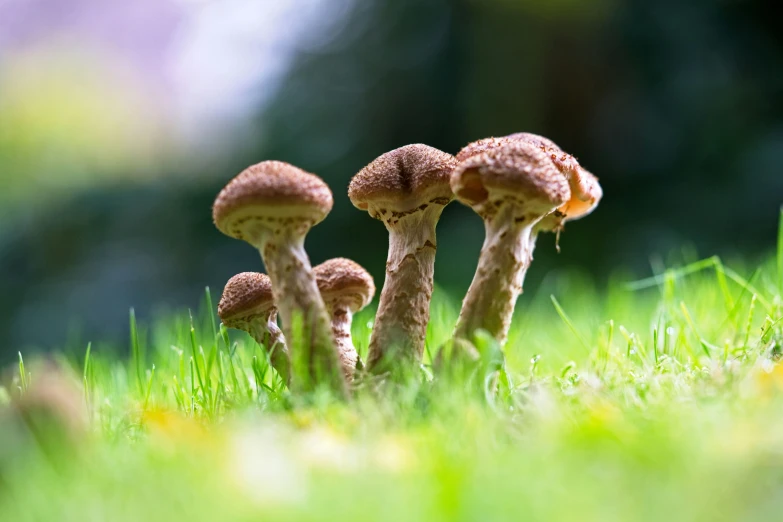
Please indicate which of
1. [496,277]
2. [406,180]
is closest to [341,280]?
[406,180]

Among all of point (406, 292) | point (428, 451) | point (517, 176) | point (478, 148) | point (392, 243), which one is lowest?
point (428, 451)

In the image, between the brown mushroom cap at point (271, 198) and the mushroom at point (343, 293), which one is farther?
the mushroom at point (343, 293)

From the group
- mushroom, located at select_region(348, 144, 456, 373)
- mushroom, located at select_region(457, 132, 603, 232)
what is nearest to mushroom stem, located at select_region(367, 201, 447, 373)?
mushroom, located at select_region(348, 144, 456, 373)

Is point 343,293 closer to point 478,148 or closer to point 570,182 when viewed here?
point 478,148

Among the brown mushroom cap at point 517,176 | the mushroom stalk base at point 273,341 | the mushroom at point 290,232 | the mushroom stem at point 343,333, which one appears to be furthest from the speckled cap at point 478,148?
the mushroom stalk base at point 273,341

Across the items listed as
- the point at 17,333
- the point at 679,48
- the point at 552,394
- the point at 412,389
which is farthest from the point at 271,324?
the point at 17,333

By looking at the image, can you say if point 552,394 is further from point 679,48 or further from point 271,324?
point 679,48

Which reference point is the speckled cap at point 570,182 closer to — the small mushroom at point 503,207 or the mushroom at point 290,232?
the small mushroom at point 503,207
